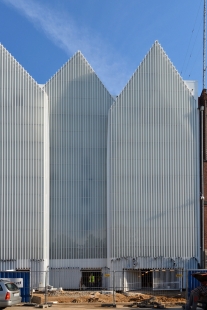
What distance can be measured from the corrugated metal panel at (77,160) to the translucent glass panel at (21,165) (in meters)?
1.61

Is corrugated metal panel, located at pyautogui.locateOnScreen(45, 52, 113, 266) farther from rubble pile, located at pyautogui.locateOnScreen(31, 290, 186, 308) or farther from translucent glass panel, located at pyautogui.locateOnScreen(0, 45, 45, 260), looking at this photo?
rubble pile, located at pyautogui.locateOnScreen(31, 290, 186, 308)

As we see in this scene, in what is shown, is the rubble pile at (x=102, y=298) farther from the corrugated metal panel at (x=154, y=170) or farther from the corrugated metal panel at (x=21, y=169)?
the corrugated metal panel at (x=21, y=169)

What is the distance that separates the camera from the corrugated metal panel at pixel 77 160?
33188mm

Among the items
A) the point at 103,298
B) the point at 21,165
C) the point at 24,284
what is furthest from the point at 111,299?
the point at 21,165

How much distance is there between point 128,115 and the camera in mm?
33000

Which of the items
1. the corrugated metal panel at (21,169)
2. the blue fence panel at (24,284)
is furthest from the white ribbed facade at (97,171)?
the blue fence panel at (24,284)

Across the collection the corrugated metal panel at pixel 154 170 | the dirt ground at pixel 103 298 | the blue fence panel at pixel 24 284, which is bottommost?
the dirt ground at pixel 103 298

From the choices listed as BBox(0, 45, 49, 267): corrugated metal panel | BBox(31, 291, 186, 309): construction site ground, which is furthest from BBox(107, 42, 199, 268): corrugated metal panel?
BBox(0, 45, 49, 267): corrugated metal panel

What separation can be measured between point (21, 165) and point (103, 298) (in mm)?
11395

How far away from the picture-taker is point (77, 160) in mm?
33531

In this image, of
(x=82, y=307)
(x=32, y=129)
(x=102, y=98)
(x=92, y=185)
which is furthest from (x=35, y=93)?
(x=82, y=307)

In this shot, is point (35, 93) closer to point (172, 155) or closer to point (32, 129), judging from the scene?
point (32, 129)

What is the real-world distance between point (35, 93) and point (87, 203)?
926cm

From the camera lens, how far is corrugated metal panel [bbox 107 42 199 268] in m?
32.3
